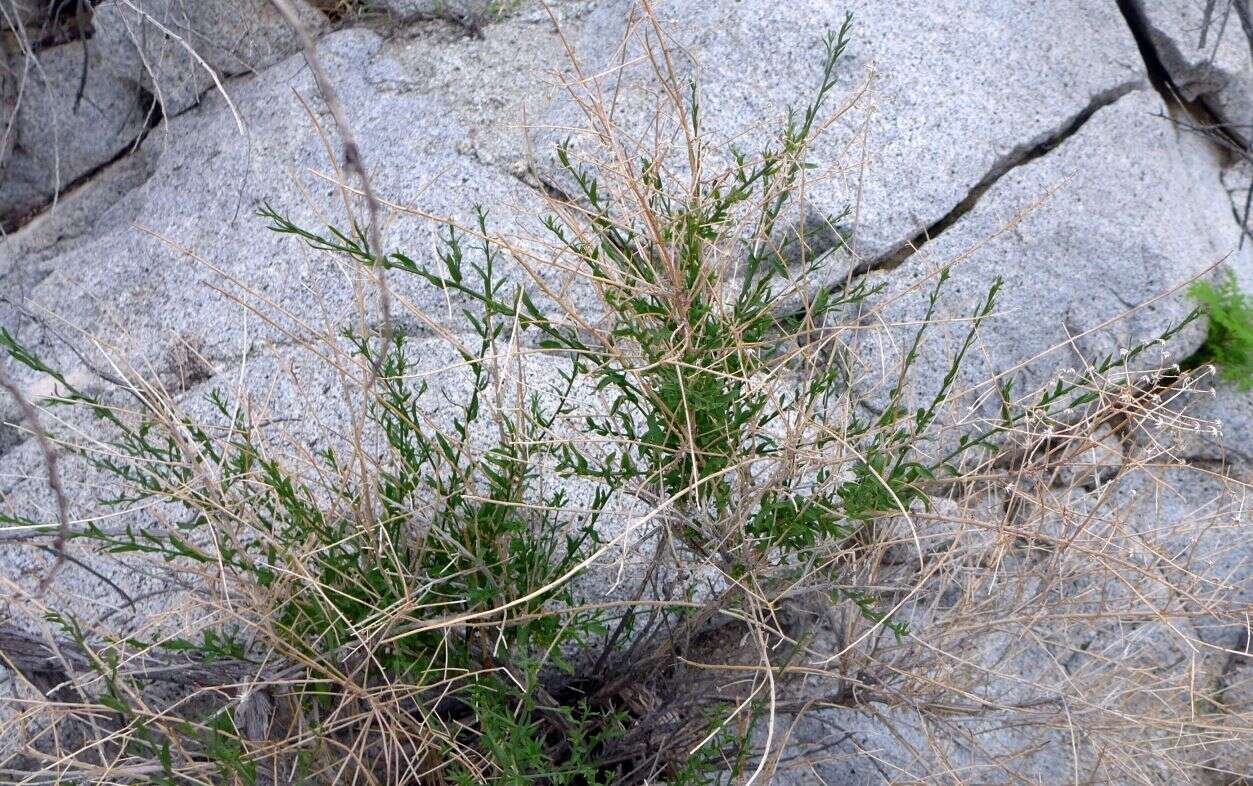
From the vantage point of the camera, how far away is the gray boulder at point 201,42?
313 cm

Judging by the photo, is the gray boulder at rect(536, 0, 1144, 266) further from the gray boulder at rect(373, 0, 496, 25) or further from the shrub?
the shrub

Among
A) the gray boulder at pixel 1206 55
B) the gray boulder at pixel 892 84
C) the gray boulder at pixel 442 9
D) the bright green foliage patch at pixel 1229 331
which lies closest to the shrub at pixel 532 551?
the gray boulder at pixel 892 84

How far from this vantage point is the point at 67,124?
325 centimetres

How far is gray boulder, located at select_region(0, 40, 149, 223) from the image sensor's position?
3.25 metres

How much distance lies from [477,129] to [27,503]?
4.72ft

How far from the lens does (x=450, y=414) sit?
240 cm

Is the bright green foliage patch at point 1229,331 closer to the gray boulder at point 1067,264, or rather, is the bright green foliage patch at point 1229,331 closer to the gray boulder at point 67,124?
the gray boulder at point 1067,264

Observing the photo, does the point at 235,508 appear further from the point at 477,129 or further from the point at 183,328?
the point at 477,129

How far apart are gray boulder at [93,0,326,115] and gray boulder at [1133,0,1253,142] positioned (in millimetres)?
2412

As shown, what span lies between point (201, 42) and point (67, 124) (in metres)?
0.50

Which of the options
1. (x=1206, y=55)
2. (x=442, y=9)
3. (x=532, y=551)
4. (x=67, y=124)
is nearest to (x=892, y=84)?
(x=1206, y=55)

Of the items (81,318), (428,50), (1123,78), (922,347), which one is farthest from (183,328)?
(1123,78)

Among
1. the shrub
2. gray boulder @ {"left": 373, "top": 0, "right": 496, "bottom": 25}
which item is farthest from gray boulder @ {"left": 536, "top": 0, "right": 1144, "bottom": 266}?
the shrub

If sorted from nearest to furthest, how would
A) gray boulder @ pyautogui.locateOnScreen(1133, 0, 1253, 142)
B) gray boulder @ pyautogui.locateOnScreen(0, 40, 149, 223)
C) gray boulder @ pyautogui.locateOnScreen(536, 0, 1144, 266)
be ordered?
gray boulder @ pyautogui.locateOnScreen(536, 0, 1144, 266)
gray boulder @ pyautogui.locateOnScreen(1133, 0, 1253, 142)
gray boulder @ pyautogui.locateOnScreen(0, 40, 149, 223)
